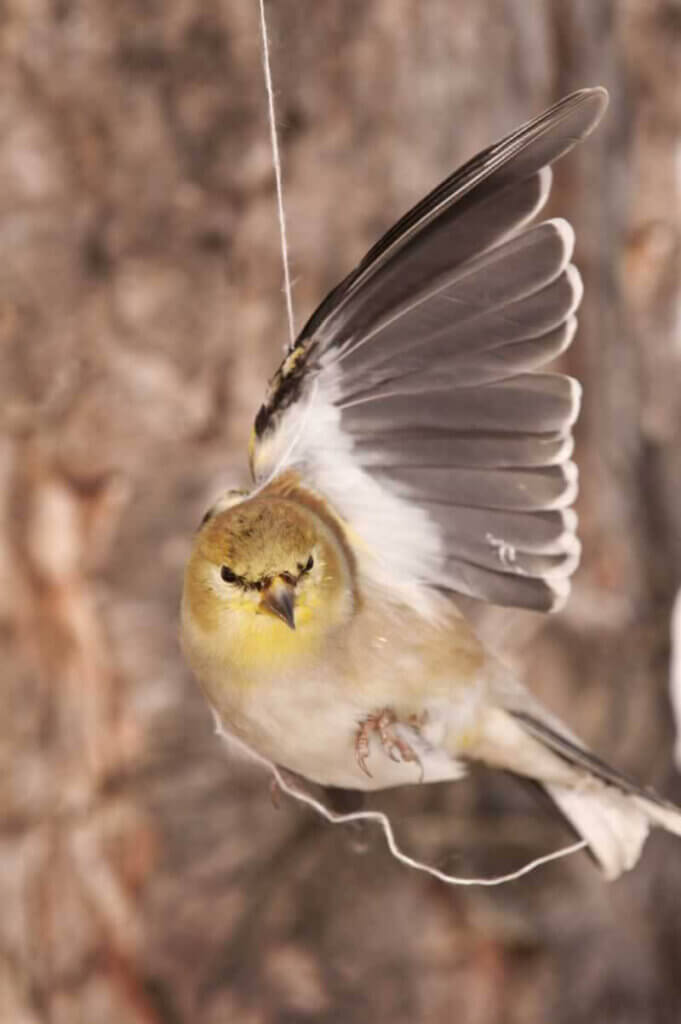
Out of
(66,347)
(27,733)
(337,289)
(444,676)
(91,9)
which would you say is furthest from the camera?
(27,733)

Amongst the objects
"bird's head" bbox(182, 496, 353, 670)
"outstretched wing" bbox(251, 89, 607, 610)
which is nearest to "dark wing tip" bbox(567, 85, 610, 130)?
"outstretched wing" bbox(251, 89, 607, 610)

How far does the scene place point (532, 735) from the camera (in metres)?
0.82

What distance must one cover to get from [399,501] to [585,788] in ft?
0.84

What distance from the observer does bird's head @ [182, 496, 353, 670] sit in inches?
25.3

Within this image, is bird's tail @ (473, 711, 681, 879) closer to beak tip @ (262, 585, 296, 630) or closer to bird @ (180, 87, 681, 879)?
bird @ (180, 87, 681, 879)

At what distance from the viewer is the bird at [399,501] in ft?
2.09

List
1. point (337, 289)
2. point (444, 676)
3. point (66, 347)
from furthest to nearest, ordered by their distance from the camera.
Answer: point (66, 347)
point (444, 676)
point (337, 289)

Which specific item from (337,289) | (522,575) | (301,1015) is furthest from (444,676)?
(301,1015)

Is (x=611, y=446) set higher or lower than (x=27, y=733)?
higher

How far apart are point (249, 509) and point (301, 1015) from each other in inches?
55.5

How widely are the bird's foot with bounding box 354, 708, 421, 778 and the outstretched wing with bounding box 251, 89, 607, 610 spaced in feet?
0.26

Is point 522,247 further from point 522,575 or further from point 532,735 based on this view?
point 532,735

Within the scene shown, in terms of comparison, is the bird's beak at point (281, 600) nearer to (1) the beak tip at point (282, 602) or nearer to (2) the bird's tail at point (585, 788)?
(1) the beak tip at point (282, 602)

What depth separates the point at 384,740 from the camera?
2.28 feet
